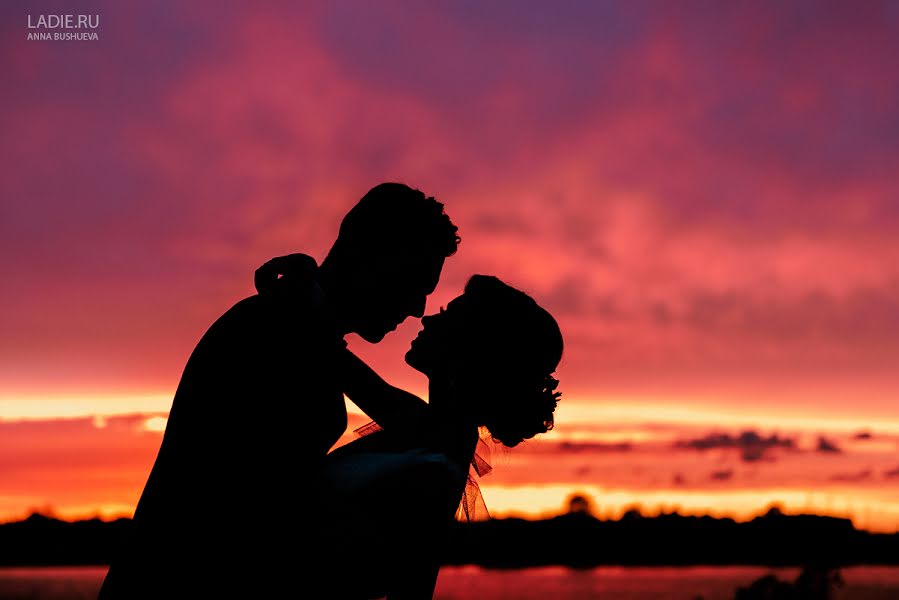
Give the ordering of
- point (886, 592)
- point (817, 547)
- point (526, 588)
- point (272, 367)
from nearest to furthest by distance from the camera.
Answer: point (272, 367), point (817, 547), point (886, 592), point (526, 588)

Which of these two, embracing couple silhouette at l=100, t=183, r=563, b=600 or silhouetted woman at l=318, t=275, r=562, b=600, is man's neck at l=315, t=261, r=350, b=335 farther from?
silhouetted woman at l=318, t=275, r=562, b=600

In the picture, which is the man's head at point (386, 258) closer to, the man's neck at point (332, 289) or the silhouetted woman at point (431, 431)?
the man's neck at point (332, 289)

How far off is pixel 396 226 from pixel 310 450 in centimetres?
107

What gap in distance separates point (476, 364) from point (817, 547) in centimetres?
616

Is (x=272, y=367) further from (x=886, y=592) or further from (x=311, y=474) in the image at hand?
(x=886, y=592)

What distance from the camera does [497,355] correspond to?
5.30m

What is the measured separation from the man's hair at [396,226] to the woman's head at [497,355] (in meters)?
0.64

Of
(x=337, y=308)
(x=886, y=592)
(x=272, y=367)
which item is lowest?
(x=886, y=592)

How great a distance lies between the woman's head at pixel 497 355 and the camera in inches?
205

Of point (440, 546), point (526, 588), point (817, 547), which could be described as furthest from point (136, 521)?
point (526, 588)

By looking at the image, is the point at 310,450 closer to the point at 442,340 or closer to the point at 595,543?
the point at 442,340

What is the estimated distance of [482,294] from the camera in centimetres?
547

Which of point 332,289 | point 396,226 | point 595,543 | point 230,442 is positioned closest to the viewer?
point 230,442

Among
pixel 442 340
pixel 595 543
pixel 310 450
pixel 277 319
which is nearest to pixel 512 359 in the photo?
pixel 442 340
